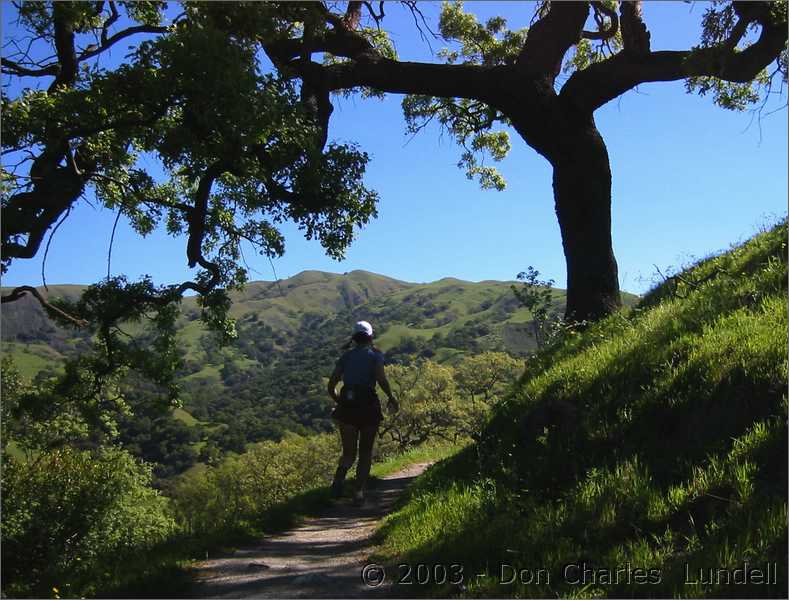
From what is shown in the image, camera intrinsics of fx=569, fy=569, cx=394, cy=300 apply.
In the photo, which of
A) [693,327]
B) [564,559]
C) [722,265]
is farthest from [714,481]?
[722,265]

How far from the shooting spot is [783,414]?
179 inches

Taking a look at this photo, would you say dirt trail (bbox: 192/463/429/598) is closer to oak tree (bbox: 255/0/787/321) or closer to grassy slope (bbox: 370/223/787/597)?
grassy slope (bbox: 370/223/787/597)

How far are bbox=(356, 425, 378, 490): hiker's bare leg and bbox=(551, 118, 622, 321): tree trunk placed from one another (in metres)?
4.61

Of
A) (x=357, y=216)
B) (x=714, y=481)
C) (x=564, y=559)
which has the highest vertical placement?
(x=357, y=216)

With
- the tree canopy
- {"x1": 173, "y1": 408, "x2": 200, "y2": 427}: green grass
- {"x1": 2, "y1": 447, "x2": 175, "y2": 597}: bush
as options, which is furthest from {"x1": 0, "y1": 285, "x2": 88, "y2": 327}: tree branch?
{"x1": 173, "y1": 408, "x2": 200, "y2": 427}: green grass

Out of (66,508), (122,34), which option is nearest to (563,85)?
(122,34)

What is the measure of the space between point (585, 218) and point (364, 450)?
6203mm

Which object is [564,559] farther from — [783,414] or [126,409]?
[126,409]

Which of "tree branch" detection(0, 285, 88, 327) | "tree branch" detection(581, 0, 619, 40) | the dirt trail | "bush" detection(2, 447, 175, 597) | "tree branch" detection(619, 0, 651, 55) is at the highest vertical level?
"tree branch" detection(581, 0, 619, 40)

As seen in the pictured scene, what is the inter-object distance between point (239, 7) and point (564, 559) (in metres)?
7.30

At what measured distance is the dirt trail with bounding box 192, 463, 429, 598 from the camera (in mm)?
4820

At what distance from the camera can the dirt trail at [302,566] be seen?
4820mm

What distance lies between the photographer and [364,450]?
28.5ft

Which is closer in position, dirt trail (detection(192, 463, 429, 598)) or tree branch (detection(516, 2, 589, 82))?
dirt trail (detection(192, 463, 429, 598))
